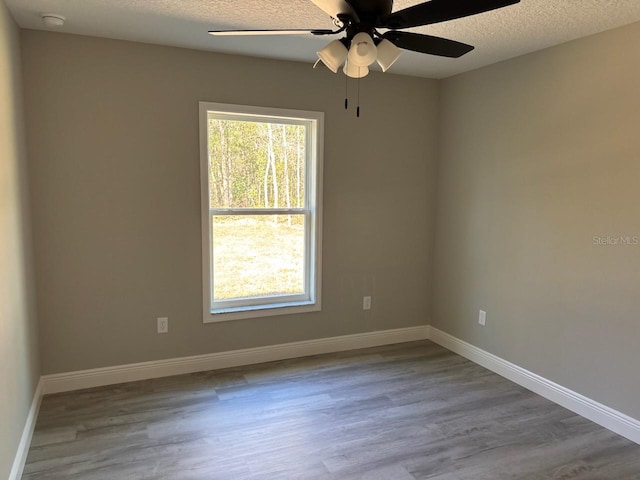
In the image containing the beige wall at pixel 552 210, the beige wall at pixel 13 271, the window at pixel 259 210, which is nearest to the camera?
the beige wall at pixel 13 271

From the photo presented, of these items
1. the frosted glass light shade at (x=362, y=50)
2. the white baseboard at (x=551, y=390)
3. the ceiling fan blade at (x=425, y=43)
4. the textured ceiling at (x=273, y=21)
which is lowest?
the white baseboard at (x=551, y=390)

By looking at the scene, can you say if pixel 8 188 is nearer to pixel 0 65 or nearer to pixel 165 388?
pixel 0 65

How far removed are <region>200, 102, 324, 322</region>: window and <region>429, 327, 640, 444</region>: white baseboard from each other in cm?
133

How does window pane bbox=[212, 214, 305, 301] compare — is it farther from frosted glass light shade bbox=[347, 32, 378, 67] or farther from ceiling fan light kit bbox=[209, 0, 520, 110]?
frosted glass light shade bbox=[347, 32, 378, 67]

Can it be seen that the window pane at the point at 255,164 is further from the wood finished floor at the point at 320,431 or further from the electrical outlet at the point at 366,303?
the wood finished floor at the point at 320,431

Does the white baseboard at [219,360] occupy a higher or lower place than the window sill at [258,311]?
lower

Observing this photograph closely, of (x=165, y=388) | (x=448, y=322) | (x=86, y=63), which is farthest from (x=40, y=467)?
(x=448, y=322)

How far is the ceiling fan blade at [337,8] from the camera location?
1.55 metres

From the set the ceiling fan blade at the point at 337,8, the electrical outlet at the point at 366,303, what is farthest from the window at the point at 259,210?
the ceiling fan blade at the point at 337,8

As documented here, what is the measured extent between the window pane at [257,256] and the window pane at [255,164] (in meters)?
0.14

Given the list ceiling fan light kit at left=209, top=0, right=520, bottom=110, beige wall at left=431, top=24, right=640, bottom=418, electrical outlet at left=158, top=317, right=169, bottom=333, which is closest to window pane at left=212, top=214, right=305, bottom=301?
electrical outlet at left=158, top=317, right=169, bottom=333

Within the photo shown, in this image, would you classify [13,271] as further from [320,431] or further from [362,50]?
[362,50]

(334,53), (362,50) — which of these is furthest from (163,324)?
(362,50)

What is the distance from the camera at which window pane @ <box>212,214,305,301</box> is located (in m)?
3.52
